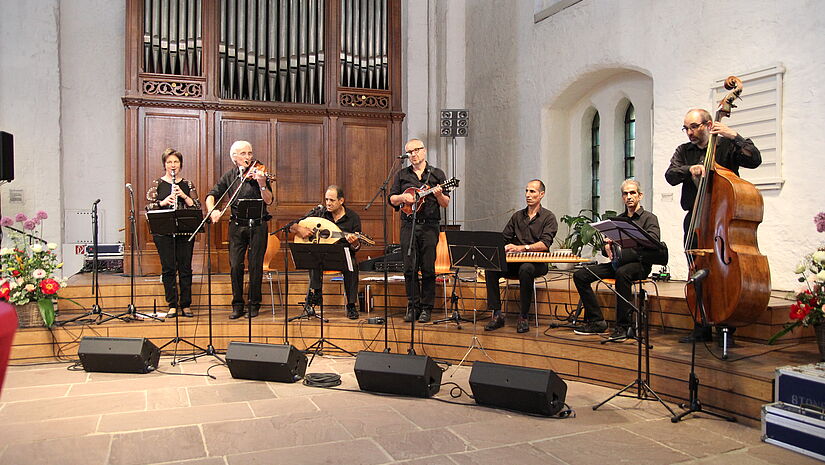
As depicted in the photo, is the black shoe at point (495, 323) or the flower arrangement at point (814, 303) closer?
the flower arrangement at point (814, 303)

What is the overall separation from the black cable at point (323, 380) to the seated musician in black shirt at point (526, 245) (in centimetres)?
139

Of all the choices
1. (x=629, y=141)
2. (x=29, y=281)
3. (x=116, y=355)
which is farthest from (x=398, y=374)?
(x=629, y=141)

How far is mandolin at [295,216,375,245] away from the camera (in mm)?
6223

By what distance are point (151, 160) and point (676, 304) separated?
6.31 metres

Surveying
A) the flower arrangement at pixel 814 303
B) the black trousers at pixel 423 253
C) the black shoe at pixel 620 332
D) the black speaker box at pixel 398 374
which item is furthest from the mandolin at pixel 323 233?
the flower arrangement at pixel 814 303

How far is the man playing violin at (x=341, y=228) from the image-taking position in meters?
→ 6.28

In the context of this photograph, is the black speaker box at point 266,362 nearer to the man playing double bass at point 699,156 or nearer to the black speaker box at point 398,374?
the black speaker box at point 398,374

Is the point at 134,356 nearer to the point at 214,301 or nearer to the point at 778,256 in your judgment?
the point at 214,301

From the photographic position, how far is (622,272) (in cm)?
509

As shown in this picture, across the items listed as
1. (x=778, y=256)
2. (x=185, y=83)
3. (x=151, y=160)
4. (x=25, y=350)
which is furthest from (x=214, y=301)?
(x=778, y=256)

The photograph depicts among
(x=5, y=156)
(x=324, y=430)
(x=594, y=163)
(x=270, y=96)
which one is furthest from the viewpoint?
(x=594, y=163)

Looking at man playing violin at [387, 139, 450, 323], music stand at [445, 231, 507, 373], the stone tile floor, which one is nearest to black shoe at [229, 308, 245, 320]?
the stone tile floor

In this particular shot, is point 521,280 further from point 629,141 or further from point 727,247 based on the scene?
point 629,141

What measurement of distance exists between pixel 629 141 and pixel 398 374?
5179mm
